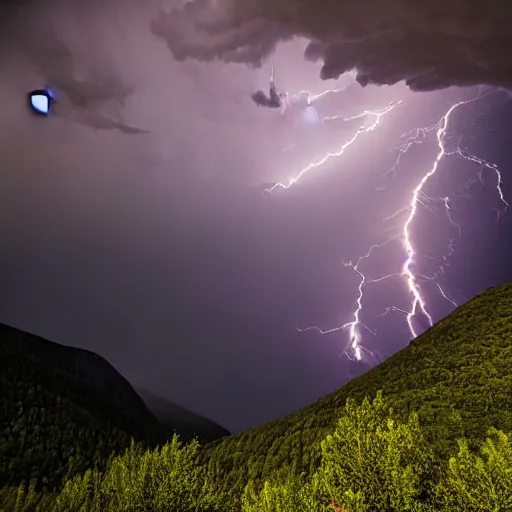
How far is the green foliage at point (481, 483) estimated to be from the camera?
19391 mm

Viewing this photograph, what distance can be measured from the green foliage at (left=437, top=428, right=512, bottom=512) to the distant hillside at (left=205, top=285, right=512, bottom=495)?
45.0 ft

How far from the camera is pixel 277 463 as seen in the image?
165 feet

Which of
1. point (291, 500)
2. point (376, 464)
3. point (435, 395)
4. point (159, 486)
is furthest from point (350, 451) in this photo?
point (435, 395)

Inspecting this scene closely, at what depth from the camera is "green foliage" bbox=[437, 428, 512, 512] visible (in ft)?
63.6

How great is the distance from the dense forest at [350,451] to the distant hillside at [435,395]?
0.64 feet

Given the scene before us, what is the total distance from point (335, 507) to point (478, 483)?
27.4 ft

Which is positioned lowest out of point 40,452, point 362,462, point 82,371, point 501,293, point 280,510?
point 280,510

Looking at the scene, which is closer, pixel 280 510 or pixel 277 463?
pixel 280 510

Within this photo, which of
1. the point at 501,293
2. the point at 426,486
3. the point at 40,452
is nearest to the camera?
the point at 426,486

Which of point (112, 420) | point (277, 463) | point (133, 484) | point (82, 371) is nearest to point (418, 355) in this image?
point (277, 463)

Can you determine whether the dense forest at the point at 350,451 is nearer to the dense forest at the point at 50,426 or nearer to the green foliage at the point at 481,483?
the green foliage at the point at 481,483

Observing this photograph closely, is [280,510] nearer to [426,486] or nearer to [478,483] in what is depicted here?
[426,486]

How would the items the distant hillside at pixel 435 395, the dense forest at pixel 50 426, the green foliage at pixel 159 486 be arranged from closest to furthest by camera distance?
the green foliage at pixel 159 486, the distant hillside at pixel 435 395, the dense forest at pixel 50 426

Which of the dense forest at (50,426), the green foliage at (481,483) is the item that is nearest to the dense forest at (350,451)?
the green foliage at (481,483)
